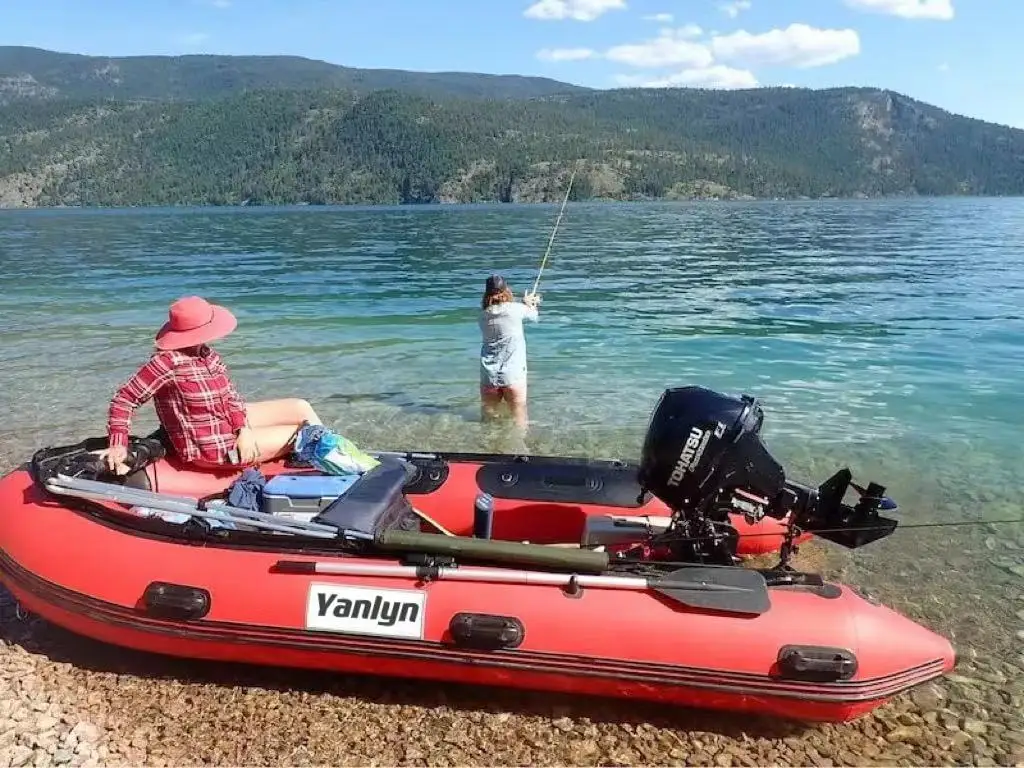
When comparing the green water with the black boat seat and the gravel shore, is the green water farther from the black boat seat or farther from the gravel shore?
the black boat seat

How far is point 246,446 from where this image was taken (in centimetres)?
→ 575

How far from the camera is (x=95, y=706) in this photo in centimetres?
440

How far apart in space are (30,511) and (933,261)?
3090 cm

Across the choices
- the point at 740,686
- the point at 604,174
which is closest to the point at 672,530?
the point at 740,686

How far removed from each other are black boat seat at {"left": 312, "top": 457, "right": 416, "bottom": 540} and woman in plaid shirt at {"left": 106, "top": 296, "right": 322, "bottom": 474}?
1016 millimetres

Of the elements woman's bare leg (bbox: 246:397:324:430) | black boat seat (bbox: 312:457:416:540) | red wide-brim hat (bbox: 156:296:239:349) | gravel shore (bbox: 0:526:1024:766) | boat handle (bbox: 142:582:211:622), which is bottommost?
gravel shore (bbox: 0:526:1024:766)

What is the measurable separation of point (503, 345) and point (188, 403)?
4.04 metres

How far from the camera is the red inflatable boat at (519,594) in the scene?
4047 mm

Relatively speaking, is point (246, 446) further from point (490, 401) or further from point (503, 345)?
point (490, 401)

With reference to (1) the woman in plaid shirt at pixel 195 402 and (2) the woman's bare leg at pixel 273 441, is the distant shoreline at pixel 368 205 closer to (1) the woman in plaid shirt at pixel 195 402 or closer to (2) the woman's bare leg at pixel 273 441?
(2) the woman's bare leg at pixel 273 441

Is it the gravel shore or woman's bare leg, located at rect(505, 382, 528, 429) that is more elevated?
woman's bare leg, located at rect(505, 382, 528, 429)

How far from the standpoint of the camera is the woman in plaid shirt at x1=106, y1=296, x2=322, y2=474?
5223 millimetres

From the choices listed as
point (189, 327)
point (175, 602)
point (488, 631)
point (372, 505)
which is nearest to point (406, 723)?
point (488, 631)

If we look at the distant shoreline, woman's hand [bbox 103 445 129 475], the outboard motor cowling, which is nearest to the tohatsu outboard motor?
the outboard motor cowling
